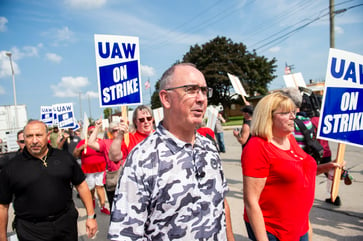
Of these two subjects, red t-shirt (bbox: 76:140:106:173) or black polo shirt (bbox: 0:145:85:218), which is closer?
black polo shirt (bbox: 0:145:85:218)

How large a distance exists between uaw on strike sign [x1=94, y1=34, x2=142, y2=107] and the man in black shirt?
1.10 metres

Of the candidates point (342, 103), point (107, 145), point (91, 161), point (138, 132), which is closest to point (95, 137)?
point (107, 145)

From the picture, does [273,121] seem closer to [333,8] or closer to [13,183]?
[13,183]

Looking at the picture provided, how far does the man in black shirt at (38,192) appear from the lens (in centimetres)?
246

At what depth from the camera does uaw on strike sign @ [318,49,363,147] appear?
8.78 feet

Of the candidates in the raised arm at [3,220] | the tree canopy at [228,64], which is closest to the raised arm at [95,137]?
the raised arm at [3,220]

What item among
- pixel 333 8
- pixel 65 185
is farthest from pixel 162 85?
pixel 333 8

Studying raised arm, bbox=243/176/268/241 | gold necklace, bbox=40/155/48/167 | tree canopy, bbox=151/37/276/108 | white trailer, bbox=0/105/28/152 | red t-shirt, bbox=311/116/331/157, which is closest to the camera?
raised arm, bbox=243/176/268/241

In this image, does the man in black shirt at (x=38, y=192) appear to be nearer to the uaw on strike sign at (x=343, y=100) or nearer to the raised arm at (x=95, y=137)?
the raised arm at (x=95, y=137)

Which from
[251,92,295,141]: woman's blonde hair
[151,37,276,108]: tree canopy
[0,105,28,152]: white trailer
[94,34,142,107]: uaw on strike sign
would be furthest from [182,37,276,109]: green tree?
[251,92,295,141]: woman's blonde hair

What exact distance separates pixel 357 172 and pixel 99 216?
628 cm

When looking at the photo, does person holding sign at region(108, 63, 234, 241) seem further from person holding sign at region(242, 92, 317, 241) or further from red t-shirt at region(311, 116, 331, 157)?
red t-shirt at region(311, 116, 331, 157)

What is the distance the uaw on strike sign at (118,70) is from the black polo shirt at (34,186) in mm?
1262

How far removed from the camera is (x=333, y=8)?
44.3 feet
